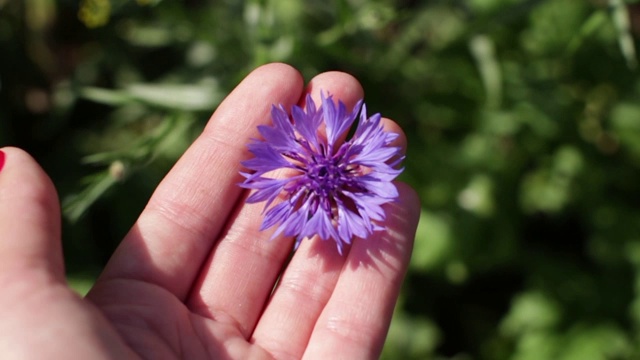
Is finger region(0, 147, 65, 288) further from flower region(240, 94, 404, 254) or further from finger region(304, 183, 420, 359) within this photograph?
finger region(304, 183, 420, 359)

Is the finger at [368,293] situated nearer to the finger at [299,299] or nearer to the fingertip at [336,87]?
the finger at [299,299]

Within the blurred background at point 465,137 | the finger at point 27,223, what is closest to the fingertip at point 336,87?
the blurred background at point 465,137

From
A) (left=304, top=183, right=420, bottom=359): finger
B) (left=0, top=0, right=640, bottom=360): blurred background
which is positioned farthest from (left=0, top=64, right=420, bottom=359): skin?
(left=0, top=0, right=640, bottom=360): blurred background

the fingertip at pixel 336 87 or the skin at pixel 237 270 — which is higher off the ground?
the fingertip at pixel 336 87

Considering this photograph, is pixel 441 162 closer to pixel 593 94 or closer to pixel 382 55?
pixel 382 55

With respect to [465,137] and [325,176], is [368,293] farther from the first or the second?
[465,137]

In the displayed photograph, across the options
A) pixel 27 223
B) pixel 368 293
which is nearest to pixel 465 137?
pixel 368 293
